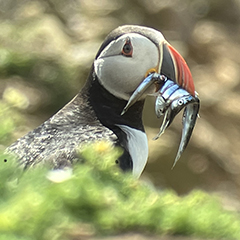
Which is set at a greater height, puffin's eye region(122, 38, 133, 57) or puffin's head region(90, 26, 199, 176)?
puffin's eye region(122, 38, 133, 57)

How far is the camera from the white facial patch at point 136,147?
172 centimetres

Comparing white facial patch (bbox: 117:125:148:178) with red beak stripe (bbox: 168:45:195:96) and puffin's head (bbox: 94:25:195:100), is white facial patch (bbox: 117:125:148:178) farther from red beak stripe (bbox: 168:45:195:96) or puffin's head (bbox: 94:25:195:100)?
red beak stripe (bbox: 168:45:195:96)

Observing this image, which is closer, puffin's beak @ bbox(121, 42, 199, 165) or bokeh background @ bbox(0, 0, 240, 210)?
puffin's beak @ bbox(121, 42, 199, 165)

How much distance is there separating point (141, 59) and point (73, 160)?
25.7 inches

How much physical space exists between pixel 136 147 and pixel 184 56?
7.91 feet

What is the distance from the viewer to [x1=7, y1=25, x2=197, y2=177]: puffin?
5.33 ft

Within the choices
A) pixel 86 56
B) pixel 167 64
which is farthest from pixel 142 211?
pixel 86 56

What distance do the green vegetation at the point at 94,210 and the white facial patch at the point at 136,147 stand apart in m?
1.08

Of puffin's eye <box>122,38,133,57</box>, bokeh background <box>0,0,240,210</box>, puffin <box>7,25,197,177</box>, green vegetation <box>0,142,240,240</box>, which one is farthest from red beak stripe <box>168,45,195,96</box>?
bokeh background <box>0,0,240,210</box>

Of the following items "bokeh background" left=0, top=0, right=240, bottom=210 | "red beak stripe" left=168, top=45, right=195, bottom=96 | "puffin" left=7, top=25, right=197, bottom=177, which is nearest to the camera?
"puffin" left=7, top=25, right=197, bottom=177

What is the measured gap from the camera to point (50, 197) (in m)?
0.51

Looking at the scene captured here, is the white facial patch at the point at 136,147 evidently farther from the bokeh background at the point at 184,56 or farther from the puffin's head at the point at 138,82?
the bokeh background at the point at 184,56

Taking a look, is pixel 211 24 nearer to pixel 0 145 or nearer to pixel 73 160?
pixel 73 160

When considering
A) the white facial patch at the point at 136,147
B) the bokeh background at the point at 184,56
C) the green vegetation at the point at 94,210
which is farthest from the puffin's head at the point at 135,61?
the bokeh background at the point at 184,56
